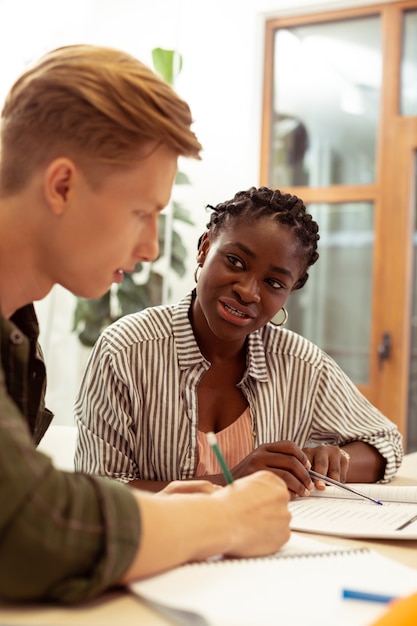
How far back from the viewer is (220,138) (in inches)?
195

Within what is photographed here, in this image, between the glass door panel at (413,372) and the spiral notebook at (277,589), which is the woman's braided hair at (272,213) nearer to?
the spiral notebook at (277,589)

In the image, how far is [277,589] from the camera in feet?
2.59

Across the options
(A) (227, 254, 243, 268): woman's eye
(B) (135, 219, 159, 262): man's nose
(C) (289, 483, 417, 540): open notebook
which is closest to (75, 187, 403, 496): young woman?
(A) (227, 254, 243, 268): woman's eye

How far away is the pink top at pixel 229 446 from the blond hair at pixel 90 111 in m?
0.88

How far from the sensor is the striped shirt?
1.65 m

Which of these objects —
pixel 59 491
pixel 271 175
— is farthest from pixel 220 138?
pixel 59 491

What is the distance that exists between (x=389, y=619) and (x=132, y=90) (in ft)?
2.01

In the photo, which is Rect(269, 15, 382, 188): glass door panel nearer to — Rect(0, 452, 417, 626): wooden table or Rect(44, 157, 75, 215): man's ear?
Rect(44, 157, 75, 215): man's ear

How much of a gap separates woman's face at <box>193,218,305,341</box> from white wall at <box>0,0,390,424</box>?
3119mm

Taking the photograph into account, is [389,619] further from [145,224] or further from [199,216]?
[199,216]

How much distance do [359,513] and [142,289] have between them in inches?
135

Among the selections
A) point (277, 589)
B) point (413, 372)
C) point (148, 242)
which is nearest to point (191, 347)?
point (148, 242)

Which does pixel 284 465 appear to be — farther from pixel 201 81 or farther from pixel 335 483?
pixel 201 81

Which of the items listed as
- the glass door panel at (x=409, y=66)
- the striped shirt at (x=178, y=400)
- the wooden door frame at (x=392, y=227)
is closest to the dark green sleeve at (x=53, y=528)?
the striped shirt at (x=178, y=400)
